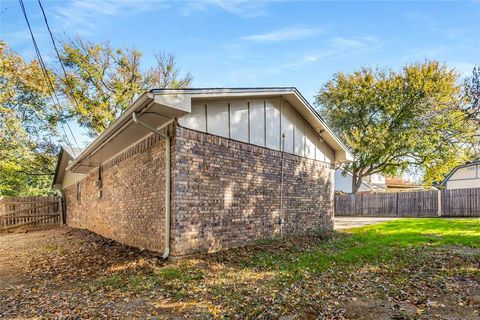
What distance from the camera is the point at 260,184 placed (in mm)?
8867

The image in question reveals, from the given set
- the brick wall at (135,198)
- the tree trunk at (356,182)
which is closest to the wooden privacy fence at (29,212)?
the brick wall at (135,198)

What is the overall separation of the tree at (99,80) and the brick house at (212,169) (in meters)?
9.67

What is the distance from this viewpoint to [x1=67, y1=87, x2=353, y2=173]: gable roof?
20.4 ft

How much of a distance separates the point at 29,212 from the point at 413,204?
959 inches

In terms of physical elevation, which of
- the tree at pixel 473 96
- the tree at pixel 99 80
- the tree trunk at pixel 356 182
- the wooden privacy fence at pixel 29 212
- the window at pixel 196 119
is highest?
the tree at pixel 99 80

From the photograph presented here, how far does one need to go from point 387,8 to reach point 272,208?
679 cm

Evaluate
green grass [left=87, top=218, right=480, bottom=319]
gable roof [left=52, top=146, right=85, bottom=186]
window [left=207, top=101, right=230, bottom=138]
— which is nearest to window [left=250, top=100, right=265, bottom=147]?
window [left=207, top=101, right=230, bottom=138]

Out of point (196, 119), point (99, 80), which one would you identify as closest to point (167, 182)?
point (196, 119)

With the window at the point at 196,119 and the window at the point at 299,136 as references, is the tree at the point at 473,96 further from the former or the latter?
the window at the point at 196,119

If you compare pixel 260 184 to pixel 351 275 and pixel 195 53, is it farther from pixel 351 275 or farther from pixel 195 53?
pixel 195 53

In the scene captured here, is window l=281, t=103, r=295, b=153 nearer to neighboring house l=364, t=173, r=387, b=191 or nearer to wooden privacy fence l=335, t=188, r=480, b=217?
wooden privacy fence l=335, t=188, r=480, b=217

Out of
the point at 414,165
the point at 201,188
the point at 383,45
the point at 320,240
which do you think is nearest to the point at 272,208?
the point at 320,240

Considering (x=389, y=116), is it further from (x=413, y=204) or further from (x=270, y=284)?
(x=270, y=284)

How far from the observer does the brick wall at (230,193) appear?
680 cm
